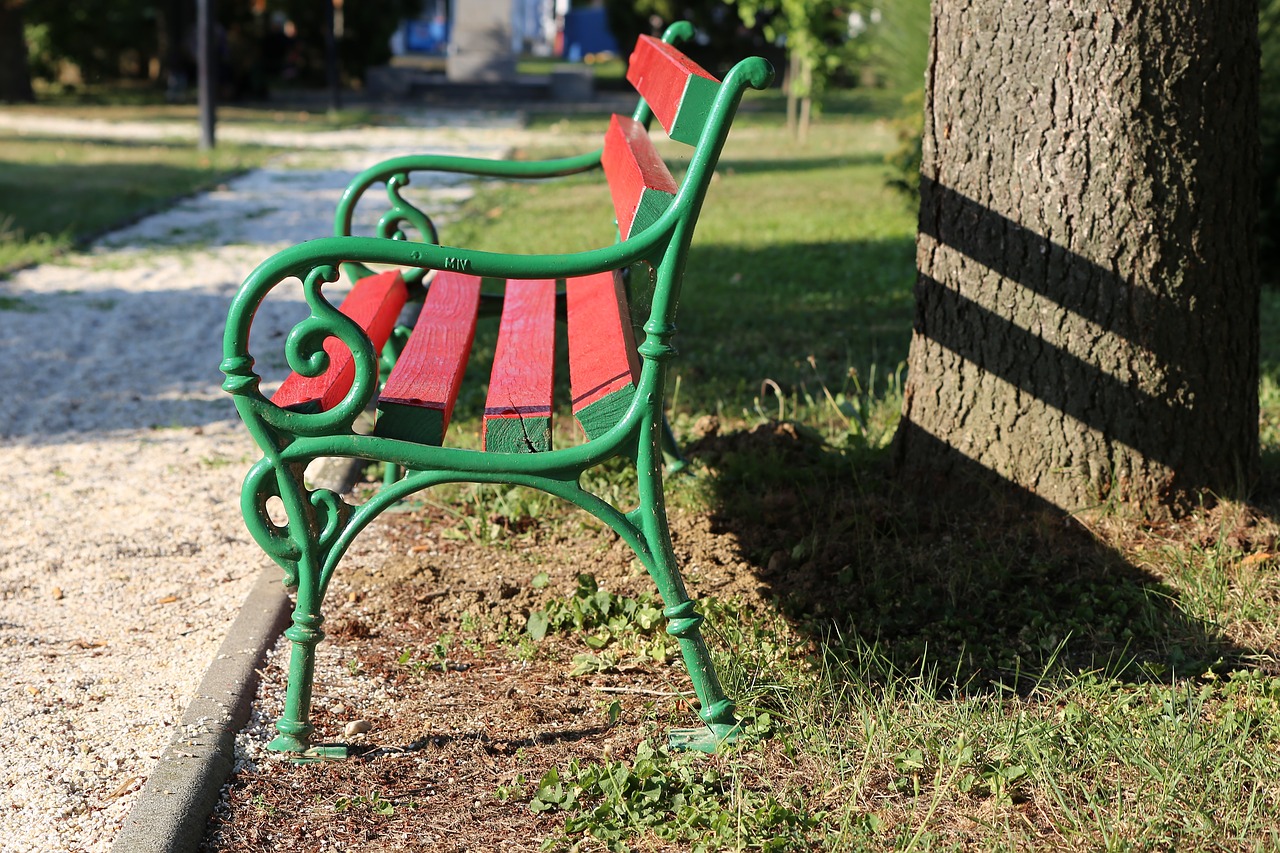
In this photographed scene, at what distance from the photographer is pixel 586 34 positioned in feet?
139

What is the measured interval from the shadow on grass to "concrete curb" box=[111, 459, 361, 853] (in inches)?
46.9

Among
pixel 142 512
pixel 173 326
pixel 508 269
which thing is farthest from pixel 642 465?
pixel 173 326

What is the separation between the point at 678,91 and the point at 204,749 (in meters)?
1.57

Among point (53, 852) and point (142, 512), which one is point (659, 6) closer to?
point (142, 512)

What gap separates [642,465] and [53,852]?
122 centimetres

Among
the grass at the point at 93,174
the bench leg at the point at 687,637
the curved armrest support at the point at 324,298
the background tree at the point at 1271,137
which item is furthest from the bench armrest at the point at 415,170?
the background tree at the point at 1271,137

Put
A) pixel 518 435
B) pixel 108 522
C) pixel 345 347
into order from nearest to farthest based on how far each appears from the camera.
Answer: pixel 518 435, pixel 345 347, pixel 108 522

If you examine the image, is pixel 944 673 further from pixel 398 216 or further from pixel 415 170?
pixel 415 170

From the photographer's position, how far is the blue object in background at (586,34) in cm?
4175

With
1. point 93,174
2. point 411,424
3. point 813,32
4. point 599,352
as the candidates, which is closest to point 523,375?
point 599,352

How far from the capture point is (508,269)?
2.23 metres

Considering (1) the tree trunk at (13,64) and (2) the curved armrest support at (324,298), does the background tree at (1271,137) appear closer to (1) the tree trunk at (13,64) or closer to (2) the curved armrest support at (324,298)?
(2) the curved armrest support at (324,298)

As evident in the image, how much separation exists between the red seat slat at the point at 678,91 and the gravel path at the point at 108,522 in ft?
5.21

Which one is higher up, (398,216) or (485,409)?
(398,216)
